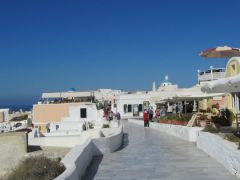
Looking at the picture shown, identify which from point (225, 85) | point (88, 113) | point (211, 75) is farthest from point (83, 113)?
point (225, 85)

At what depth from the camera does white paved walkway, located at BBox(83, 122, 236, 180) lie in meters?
10.2

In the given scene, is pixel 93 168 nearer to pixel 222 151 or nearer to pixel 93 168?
pixel 93 168

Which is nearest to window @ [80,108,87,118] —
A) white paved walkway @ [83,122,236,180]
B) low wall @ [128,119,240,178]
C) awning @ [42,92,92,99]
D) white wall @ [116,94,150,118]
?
white wall @ [116,94,150,118]

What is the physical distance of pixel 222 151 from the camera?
37.0 ft

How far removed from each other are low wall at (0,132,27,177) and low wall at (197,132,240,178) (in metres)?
13.6

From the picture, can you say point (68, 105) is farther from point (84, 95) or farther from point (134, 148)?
point (134, 148)

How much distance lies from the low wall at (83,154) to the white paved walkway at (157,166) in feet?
0.87

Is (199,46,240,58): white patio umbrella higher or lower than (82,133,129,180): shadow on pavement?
higher

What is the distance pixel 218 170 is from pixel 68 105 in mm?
43959

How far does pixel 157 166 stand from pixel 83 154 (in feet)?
6.63

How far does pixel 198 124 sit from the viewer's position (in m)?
21.1

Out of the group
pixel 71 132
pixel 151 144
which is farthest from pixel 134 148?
pixel 71 132

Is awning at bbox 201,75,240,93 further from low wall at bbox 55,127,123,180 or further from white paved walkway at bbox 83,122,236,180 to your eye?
low wall at bbox 55,127,123,180

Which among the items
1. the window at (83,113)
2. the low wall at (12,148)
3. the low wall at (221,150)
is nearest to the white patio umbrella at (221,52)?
the low wall at (221,150)
